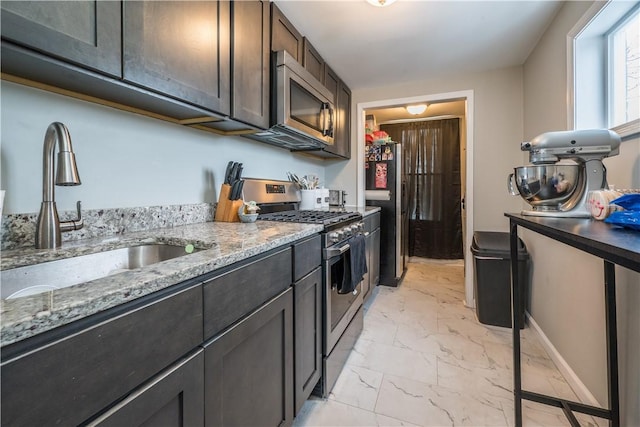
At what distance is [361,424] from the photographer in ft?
4.31

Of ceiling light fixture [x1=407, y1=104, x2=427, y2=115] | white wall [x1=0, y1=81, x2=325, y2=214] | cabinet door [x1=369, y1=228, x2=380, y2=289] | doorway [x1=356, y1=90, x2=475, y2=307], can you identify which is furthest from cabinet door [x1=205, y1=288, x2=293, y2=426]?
ceiling light fixture [x1=407, y1=104, x2=427, y2=115]

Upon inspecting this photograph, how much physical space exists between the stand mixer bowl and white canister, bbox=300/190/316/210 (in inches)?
60.6

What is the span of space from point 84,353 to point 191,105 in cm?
99

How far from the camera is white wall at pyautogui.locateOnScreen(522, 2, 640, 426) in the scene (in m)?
1.15

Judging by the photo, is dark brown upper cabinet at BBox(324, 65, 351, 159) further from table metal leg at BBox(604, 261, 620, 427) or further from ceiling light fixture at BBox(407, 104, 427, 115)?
table metal leg at BBox(604, 261, 620, 427)

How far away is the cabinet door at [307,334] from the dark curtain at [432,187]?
313 cm

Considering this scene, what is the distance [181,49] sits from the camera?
1.08 meters

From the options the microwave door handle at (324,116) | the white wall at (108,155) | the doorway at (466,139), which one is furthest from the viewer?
the doorway at (466,139)

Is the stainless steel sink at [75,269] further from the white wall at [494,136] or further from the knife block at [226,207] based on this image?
the white wall at [494,136]

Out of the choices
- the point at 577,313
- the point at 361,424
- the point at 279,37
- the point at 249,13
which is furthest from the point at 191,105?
the point at 577,313

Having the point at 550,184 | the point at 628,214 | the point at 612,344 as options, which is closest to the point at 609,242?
the point at 628,214

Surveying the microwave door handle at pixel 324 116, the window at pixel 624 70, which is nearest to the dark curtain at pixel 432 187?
the microwave door handle at pixel 324 116

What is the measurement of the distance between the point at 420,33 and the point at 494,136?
128cm

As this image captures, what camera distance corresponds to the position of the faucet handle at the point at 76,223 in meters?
0.96
